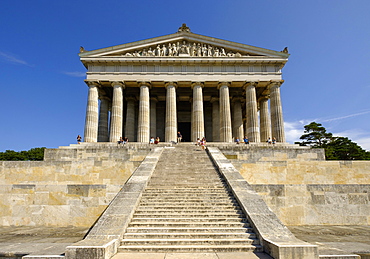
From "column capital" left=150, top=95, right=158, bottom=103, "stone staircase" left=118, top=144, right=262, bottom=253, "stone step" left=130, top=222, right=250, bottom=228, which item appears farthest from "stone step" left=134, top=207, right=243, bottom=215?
"column capital" left=150, top=95, right=158, bottom=103

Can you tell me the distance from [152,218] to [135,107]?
30463mm

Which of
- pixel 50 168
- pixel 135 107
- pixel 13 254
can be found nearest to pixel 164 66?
pixel 135 107

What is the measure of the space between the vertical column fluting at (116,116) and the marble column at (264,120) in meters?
20.1

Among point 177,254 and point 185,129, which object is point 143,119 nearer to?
point 185,129

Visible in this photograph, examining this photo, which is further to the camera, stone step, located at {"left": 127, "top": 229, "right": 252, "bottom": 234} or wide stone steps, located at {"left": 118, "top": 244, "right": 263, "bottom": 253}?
stone step, located at {"left": 127, "top": 229, "right": 252, "bottom": 234}

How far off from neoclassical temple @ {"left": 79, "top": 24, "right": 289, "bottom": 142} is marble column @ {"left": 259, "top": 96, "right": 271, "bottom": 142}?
0.14 meters

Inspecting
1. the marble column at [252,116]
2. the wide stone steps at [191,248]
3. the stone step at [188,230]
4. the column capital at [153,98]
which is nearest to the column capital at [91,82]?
the column capital at [153,98]

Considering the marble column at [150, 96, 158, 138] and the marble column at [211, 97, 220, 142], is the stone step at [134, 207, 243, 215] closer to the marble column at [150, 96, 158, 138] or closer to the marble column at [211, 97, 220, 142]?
the marble column at [211, 97, 220, 142]

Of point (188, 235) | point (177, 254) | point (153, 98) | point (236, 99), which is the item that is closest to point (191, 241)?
point (188, 235)

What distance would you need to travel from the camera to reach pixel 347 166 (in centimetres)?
1828

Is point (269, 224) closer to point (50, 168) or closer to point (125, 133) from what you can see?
point (50, 168)

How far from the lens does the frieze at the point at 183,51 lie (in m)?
33.2

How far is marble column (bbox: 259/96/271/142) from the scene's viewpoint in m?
32.8

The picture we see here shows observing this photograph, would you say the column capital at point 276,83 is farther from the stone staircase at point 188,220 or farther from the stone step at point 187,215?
the stone step at point 187,215
